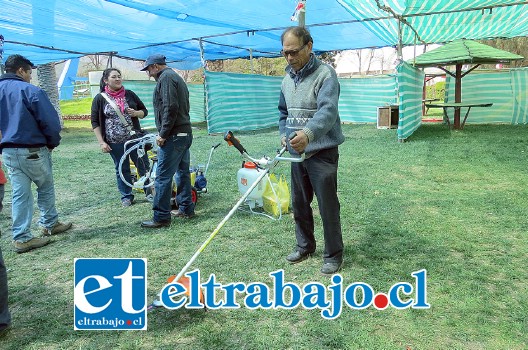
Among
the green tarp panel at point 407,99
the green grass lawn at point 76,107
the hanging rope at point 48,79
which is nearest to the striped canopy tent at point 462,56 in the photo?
the green tarp panel at point 407,99

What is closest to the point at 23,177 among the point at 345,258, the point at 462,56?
the point at 345,258

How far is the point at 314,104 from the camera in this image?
2926 mm

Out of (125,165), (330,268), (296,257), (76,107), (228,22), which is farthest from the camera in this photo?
(76,107)

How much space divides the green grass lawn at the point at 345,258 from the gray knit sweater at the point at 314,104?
1.11 m

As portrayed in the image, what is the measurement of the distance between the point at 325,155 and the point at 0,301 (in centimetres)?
235

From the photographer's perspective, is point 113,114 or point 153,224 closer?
point 153,224

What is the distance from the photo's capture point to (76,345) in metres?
2.39

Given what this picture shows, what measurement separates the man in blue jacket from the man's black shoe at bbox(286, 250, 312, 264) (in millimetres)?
2494

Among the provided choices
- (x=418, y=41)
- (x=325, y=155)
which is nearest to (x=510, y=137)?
(x=418, y=41)

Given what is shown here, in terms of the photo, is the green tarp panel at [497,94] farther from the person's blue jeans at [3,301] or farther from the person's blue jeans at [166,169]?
the person's blue jeans at [3,301]

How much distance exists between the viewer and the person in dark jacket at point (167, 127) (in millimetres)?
4086

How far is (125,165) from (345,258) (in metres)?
3.24

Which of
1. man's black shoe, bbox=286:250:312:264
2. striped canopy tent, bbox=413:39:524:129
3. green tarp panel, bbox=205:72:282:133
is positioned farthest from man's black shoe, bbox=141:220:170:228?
striped canopy tent, bbox=413:39:524:129

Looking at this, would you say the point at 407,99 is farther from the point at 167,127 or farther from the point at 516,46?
the point at 516,46
